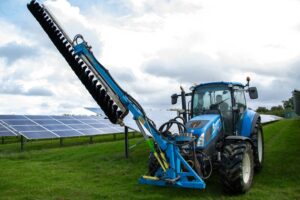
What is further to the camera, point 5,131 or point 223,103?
point 5,131

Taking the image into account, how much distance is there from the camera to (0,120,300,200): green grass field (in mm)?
7742

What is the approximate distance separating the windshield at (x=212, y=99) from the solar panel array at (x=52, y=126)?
1144cm

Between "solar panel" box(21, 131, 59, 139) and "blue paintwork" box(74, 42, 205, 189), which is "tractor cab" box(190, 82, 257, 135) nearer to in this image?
"blue paintwork" box(74, 42, 205, 189)

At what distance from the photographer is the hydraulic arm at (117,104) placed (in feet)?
22.3

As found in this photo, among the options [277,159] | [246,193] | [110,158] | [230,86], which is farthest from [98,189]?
[277,159]

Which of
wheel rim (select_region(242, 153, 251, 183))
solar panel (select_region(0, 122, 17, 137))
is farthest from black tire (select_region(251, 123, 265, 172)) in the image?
solar panel (select_region(0, 122, 17, 137))

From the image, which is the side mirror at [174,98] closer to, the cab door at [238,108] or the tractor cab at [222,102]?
the tractor cab at [222,102]

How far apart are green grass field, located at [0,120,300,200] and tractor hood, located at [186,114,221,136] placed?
1.39 m

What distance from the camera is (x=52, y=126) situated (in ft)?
70.1

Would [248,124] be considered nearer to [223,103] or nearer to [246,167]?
[223,103]

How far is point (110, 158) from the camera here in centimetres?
1358

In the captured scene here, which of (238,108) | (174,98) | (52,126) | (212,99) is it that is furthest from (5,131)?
(238,108)

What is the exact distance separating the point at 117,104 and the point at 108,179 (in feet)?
11.5

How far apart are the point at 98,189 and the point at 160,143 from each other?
249cm
